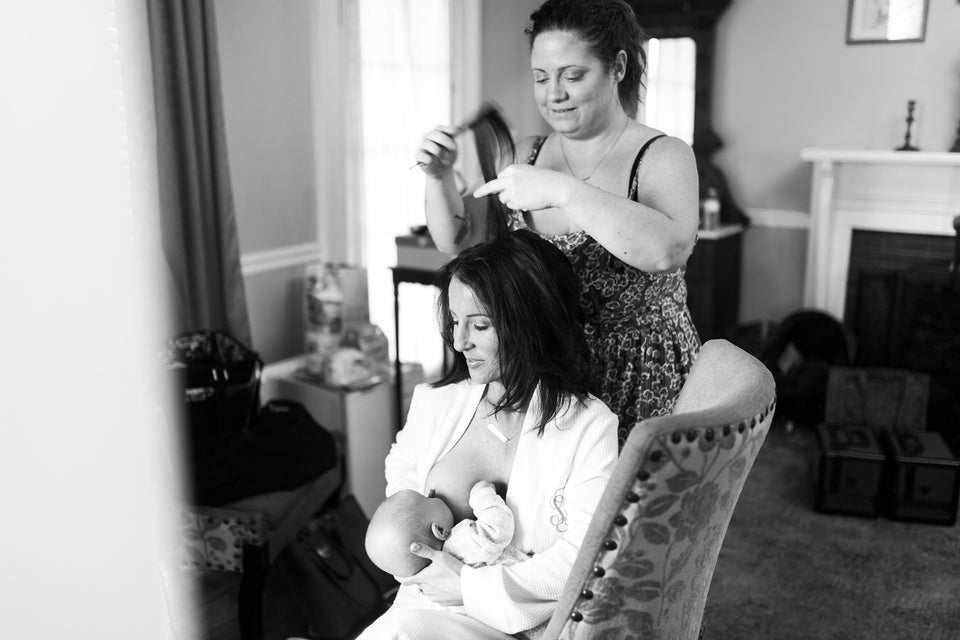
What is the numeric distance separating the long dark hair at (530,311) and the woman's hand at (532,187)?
0.34ft

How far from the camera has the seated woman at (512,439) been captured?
121 cm

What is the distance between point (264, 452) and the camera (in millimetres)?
2232

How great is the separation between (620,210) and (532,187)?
0.13m

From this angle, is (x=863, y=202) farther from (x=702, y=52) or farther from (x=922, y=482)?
(x=922, y=482)

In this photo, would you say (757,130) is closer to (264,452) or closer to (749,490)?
(749,490)

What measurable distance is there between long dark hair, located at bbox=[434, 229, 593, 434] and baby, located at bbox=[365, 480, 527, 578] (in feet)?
0.49

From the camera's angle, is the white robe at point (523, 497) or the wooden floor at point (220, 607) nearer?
the white robe at point (523, 497)

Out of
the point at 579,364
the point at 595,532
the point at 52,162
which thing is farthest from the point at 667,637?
the point at 52,162

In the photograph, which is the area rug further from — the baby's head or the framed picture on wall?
the framed picture on wall

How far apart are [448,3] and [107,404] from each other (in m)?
3.15

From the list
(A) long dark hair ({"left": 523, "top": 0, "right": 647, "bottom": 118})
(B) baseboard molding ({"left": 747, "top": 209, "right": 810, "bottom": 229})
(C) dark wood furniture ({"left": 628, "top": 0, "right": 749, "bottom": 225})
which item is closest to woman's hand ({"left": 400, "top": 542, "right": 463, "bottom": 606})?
(A) long dark hair ({"left": 523, "top": 0, "right": 647, "bottom": 118})

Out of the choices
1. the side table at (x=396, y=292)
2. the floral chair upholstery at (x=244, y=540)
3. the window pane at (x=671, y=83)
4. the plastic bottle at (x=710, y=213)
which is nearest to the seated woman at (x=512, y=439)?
the floral chair upholstery at (x=244, y=540)

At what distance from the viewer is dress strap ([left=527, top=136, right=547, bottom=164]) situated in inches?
61.4

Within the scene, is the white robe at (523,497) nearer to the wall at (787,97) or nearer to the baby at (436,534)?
the baby at (436,534)
